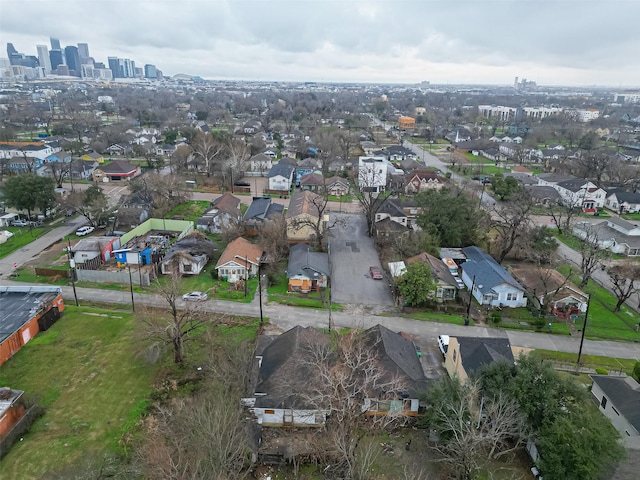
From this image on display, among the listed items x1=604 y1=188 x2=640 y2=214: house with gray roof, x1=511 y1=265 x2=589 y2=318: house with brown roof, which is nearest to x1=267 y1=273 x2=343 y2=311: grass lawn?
x1=511 y1=265 x2=589 y2=318: house with brown roof

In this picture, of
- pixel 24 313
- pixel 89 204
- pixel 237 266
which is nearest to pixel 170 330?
pixel 24 313

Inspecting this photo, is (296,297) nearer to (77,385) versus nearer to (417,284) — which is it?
(417,284)

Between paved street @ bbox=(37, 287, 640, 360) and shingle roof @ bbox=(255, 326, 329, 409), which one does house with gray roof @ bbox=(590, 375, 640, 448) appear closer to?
paved street @ bbox=(37, 287, 640, 360)

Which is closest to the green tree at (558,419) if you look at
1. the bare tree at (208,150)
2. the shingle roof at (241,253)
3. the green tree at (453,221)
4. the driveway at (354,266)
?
the driveway at (354,266)

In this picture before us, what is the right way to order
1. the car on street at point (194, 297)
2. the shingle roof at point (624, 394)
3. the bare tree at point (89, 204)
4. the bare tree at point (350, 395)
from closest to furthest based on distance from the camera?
1. the bare tree at point (350, 395)
2. the shingle roof at point (624, 394)
3. the car on street at point (194, 297)
4. the bare tree at point (89, 204)

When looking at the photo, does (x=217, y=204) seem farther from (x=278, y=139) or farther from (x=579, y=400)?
(x=278, y=139)

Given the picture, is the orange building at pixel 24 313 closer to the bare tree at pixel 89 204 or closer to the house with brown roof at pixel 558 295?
the bare tree at pixel 89 204

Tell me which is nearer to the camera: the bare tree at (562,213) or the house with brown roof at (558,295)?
the house with brown roof at (558,295)

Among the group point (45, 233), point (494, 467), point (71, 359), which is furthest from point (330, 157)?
point (494, 467)
